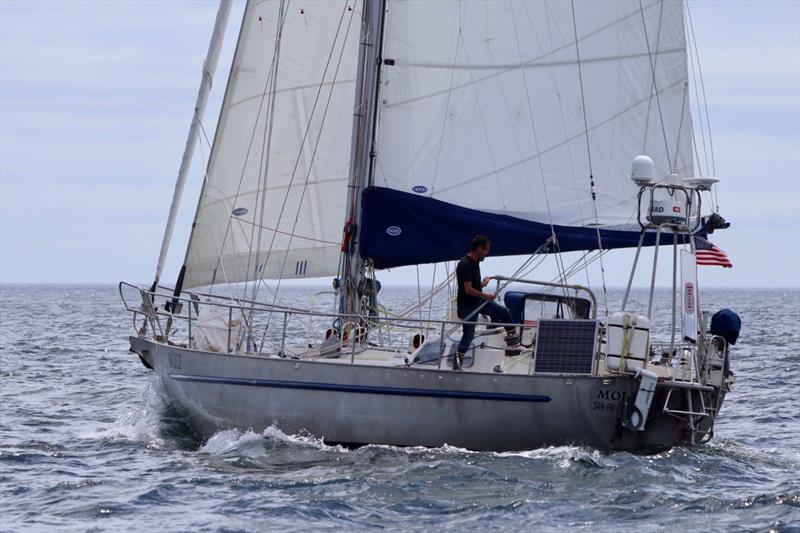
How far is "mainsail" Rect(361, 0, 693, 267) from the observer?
56.7 ft

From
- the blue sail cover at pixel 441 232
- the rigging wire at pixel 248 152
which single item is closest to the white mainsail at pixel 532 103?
the blue sail cover at pixel 441 232

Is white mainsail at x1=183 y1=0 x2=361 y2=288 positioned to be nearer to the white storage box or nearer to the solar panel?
the solar panel

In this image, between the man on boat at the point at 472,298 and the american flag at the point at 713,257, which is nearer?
the man on boat at the point at 472,298

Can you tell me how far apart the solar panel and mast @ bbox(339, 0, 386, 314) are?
374 cm

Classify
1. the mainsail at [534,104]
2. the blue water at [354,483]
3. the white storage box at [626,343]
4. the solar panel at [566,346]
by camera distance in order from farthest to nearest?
1. the mainsail at [534,104]
2. the solar panel at [566,346]
3. the white storage box at [626,343]
4. the blue water at [354,483]

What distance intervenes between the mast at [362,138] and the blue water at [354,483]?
9.36ft

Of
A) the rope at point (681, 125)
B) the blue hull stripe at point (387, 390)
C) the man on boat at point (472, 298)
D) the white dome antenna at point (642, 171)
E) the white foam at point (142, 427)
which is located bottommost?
the white foam at point (142, 427)

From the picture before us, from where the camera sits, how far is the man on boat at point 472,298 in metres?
14.4

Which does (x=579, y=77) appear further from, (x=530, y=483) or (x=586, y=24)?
(x=530, y=483)

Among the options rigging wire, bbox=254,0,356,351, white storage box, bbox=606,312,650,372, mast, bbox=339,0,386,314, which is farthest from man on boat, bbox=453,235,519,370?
rigging wire, bbox=254,0,356,351

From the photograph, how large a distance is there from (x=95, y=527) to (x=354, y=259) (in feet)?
22.2

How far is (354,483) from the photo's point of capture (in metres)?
12.7

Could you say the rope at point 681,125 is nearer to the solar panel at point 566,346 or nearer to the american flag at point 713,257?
the american flag at point 713,257

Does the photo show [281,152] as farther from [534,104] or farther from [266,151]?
[534,104]
